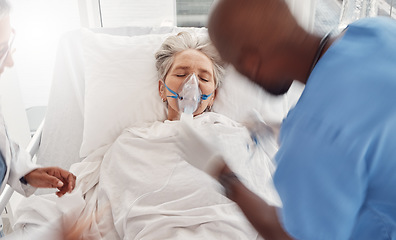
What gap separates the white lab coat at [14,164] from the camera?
4.13 feet

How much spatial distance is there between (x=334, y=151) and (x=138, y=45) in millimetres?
1677

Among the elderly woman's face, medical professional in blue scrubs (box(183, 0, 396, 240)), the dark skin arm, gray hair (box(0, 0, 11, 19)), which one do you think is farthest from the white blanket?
gray hair (box(0, 0, 11, 19))

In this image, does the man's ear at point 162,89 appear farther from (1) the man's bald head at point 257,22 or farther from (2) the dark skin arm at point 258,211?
(1) the man's bald head at point 257,22

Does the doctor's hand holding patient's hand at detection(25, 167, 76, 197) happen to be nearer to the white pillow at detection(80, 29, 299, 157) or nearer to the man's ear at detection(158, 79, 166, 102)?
the white pillow at detection(80, 29, 299, 157)

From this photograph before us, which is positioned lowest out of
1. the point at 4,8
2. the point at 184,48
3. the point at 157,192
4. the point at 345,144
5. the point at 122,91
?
the point at 157,192

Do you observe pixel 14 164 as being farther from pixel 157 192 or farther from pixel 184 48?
pixel 184 48

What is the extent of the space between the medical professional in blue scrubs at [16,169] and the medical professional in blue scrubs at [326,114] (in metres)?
0.59

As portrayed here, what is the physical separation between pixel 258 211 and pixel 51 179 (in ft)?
2.49

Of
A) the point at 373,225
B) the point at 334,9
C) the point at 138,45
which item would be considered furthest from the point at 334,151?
the point at 334,9

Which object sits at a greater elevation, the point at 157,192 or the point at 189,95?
the point at 189,95

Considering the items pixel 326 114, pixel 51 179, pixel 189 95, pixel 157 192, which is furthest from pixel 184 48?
pixel 326 114

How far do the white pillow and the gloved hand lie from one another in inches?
35.2

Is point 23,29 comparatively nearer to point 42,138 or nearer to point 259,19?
point 42,138

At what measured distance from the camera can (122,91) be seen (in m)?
2.15
